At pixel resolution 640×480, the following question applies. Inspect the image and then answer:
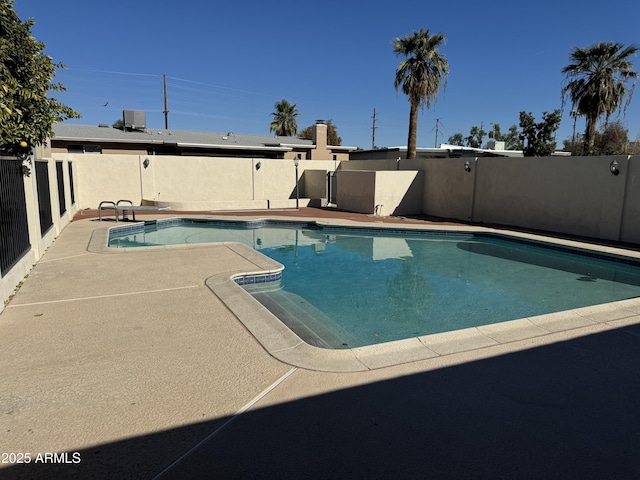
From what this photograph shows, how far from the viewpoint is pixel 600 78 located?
20.1 m

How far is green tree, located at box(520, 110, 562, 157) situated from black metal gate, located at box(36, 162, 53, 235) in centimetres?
2781

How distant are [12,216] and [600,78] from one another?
24164 millimetres

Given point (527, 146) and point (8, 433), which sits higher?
point (527, 146)

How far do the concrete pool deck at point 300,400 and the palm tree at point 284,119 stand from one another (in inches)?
1690

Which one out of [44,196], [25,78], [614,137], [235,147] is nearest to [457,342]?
[25,78]

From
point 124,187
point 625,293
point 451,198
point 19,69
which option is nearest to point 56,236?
point 19,69

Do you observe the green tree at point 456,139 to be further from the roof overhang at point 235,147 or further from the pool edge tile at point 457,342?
the pool edge tile at point 457,342

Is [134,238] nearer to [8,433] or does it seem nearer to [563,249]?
[8,433]

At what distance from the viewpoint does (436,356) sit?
4.21 meters

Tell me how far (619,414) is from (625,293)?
6.47 m

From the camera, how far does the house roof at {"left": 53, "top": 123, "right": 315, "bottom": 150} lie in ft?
73.5

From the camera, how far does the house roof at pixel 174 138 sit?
2239cm

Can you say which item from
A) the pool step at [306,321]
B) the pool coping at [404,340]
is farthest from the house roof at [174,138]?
the pool coping at [404,340]

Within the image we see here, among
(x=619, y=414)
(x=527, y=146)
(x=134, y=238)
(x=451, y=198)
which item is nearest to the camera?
(x=619, y=414)
